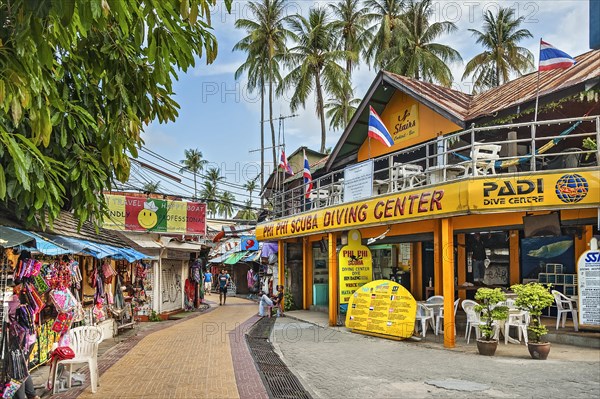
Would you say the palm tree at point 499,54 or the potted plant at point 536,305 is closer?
the potted plant at point 536,305

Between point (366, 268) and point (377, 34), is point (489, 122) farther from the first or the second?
point (377, 34)

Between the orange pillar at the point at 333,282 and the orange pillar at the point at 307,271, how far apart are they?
4590 mm

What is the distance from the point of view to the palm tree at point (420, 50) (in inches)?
1206

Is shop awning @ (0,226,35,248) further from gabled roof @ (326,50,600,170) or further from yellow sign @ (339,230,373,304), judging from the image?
gabled roof @ (326,50,600,170)

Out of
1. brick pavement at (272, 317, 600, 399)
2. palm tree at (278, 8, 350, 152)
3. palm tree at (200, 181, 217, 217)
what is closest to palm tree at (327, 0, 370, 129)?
palm tree at (278, 8, 350, 152)

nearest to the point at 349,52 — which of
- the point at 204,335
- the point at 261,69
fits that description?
the point at 261,69

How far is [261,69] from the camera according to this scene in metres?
38.0

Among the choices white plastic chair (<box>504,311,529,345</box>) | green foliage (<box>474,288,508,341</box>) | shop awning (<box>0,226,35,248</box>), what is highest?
shop awning (<box>0,226,35,248</box>)

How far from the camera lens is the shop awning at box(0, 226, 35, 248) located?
22.7 ft

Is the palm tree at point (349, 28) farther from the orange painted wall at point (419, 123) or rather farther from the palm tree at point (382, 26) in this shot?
the orange painted wall at point (419, 123)

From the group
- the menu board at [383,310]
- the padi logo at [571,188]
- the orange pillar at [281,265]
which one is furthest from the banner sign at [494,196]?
the orange pillar at [281,265]

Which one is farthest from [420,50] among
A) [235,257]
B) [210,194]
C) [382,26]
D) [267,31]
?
[210,194]

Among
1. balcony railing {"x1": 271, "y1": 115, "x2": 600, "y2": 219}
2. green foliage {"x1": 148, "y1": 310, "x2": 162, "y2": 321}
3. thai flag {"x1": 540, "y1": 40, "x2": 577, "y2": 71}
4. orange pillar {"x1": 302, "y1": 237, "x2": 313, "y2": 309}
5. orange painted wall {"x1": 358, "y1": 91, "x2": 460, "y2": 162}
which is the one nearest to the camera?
balcony railing {"x1": 271, "y1": 115, "x2": 600, "y2": 219}

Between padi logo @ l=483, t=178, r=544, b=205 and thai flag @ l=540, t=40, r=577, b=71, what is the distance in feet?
9.09
